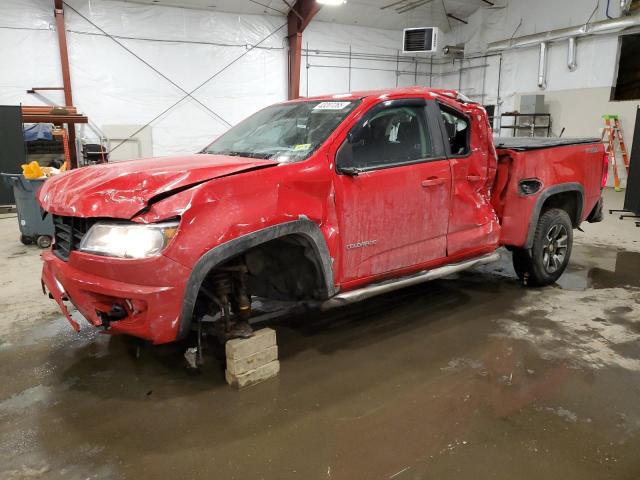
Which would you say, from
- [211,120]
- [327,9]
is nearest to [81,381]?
[211,120]

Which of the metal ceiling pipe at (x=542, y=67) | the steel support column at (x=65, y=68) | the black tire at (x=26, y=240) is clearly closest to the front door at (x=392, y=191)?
the black tire at (x=26, y=240)

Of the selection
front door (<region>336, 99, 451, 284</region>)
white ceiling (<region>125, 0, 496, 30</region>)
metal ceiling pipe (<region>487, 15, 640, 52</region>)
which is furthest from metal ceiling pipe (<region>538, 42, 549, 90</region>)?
front door (<region>336, 99, 451, 284</region>)

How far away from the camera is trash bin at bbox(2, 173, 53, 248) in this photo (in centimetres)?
601

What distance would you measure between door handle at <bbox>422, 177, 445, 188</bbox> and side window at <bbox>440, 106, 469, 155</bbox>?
415mm

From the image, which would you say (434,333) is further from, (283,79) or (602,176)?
(283,79)

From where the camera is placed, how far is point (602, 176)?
4867mm

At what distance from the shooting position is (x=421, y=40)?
13922 mm

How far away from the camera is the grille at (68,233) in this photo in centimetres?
257

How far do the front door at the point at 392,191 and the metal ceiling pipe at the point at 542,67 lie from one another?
12.0 m

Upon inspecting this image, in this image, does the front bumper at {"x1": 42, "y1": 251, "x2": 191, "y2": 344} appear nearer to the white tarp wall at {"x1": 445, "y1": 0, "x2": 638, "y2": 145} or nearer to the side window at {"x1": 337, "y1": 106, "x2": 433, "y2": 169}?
the side window at {"x1": 337, "y1": 106, "x2": 433, "y2": 169}

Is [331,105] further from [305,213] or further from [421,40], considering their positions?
[421,40]

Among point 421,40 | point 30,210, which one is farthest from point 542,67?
point 30,210

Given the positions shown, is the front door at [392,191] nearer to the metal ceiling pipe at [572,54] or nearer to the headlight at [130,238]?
the headlight at [130,238]

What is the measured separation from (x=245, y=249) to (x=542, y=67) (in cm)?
1378
